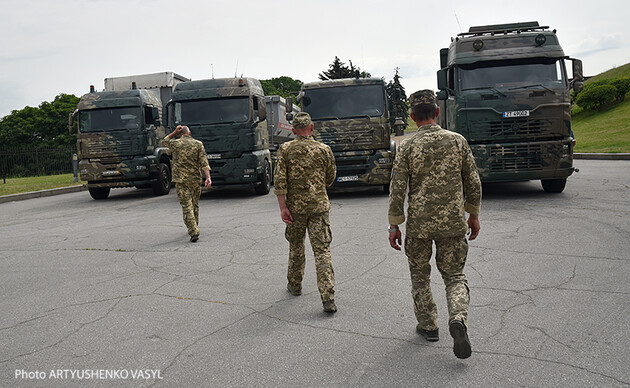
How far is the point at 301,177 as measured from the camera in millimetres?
4977

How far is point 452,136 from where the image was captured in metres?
3.84

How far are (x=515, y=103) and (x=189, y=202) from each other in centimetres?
672

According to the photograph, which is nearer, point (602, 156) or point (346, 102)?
point (346, 102)

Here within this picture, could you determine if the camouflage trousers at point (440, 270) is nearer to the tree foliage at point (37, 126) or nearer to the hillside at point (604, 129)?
the hillside at point (604, 129)

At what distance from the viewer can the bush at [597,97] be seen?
36031 mm

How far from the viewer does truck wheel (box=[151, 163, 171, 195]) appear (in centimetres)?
1636

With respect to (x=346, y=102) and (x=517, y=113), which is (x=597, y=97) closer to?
(x=346, y=102)

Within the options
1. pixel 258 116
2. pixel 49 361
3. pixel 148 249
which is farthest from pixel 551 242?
pixel 258 116

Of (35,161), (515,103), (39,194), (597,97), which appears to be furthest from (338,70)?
(515,103)

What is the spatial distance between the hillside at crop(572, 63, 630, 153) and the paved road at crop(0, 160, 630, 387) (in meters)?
19.7

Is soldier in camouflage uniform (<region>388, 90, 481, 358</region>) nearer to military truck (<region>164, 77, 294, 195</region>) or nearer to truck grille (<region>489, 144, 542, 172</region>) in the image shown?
truck grille (<region>489, 144, 542, 172</region>)

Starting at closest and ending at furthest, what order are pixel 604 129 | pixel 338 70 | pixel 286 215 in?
pixel 286 215 → pixel 604 129 → pixel 338 70

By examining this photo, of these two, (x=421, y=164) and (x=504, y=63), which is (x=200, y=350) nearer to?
(x=421, y=164)

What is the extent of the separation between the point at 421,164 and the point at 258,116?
1101 centimetres
